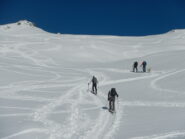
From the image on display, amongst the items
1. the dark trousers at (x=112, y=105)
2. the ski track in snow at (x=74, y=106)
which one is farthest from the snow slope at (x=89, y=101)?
the dark trousers at (x=112, y=105)

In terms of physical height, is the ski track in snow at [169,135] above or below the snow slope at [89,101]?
below

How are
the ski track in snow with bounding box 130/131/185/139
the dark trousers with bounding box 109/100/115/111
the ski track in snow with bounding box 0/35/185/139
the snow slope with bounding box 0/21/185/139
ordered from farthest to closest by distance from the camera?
the dark trousers with bounding box 109/100/115/111 → the snow slope with bounding box 0/21/185/139 → the ski track in snow with bounding box 0/35/185/139 → the ski track in snow with bounding box 130/131/185/139

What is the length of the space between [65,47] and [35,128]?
42.7m

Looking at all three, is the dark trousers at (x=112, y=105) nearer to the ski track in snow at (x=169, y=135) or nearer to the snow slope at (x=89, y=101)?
the snow slope at (x=89, y=101)

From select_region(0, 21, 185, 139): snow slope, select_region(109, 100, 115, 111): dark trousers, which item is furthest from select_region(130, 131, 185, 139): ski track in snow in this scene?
select_region(109, 100, 115, 111): dark trousers

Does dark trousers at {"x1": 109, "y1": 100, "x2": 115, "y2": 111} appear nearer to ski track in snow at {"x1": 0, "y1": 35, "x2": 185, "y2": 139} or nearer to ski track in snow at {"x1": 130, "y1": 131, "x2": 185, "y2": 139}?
ski track in snow at {"x1": 0, "y1": 35, "x2": 185, "y2": 139}

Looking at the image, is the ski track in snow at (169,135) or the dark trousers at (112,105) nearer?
the ski track in snow at (169,135)

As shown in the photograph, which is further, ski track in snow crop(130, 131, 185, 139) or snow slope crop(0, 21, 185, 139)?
snow slope crop(0, 21, 185, 139)

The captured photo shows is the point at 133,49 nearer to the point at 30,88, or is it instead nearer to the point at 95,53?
the point at 95,53

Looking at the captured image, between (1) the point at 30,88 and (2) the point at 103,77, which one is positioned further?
(2) the point at 103,77

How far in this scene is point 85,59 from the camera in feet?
160

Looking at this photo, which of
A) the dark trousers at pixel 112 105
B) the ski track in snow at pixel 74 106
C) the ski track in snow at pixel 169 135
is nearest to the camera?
the ski track in snow at pixel 169 135

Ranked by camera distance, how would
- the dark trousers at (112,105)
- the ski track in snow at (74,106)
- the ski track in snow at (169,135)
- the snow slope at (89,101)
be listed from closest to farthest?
the ski track in snow at (169,135), the ski track in snow at (74,106), the snow slope at (89,101), the dark trousers at (112,105)

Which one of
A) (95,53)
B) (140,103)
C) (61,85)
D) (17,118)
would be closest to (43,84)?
(61,85)
